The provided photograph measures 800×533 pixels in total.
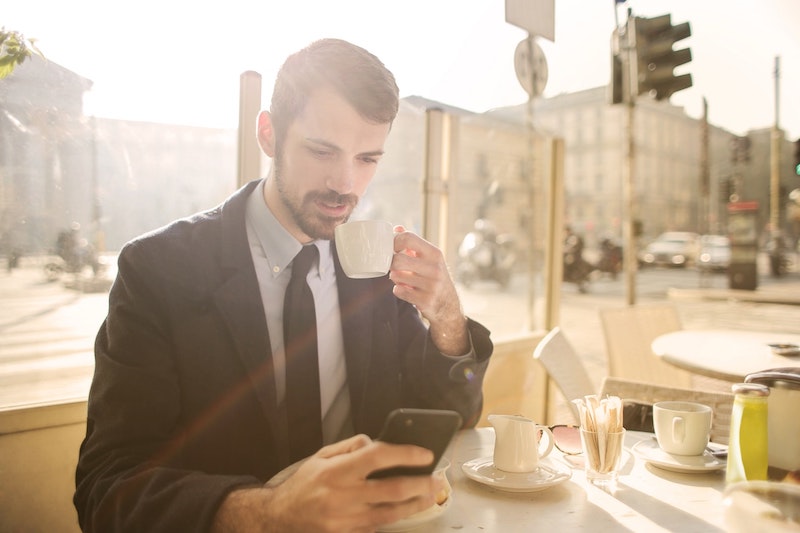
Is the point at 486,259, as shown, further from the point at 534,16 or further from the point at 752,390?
the point at 752,390

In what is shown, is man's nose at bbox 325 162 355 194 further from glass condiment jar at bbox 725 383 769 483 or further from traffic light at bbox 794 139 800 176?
traffic light at bbox 794 139 800 176

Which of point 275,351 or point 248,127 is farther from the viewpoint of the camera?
point 248,127

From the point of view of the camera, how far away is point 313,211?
58.7 inches

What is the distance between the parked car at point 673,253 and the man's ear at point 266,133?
72.9 ft

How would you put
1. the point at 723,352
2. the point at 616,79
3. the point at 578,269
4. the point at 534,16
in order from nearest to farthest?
the point at 534,16, the point at 723,352, the point at 616,79, the point at 578,269

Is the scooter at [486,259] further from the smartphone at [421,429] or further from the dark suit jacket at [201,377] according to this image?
the smartphone at [421,429]

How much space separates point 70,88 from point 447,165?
1811 mm

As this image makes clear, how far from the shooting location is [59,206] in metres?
1.84

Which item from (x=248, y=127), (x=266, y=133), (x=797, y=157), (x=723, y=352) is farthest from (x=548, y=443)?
(x=797, y=157)

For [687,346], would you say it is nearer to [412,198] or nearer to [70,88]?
[412,198]

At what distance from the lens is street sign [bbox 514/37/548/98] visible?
9.04 feet

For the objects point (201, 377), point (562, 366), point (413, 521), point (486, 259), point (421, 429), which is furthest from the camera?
point (486, 259)

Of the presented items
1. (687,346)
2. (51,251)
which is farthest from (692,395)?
(51,251)

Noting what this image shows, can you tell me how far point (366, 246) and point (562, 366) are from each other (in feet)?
3.98
